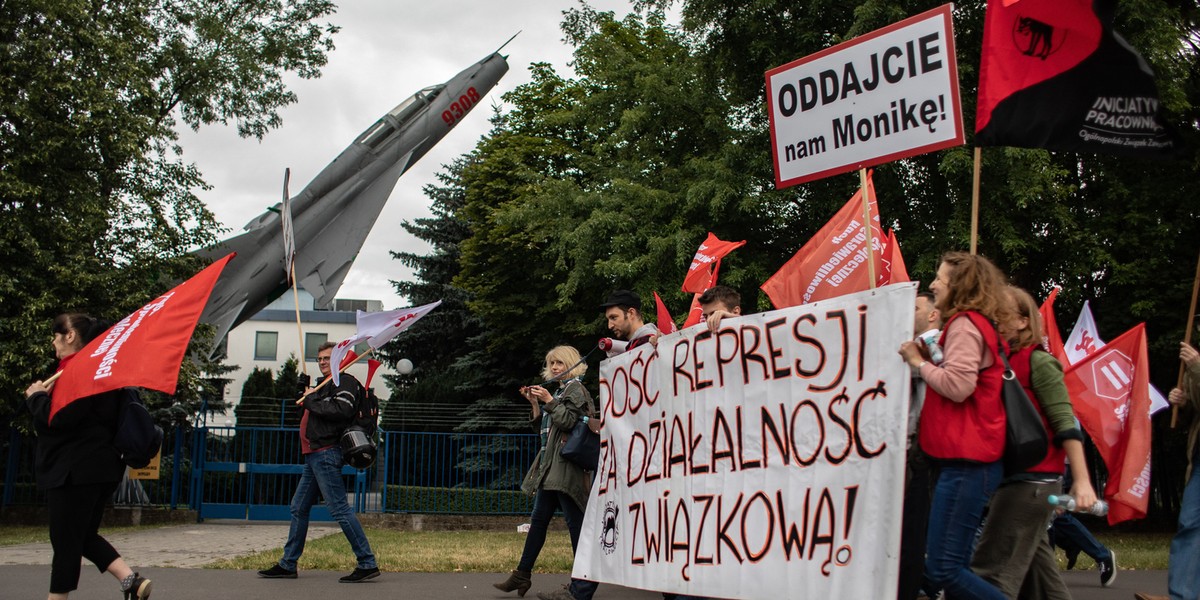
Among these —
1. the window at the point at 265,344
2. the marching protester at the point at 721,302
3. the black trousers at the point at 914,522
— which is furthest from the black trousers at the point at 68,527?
the window at the point at 265,344

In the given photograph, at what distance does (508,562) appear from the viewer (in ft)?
31.9

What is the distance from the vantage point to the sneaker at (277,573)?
27.2ft

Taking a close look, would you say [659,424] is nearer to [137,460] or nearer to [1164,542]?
[137,460]

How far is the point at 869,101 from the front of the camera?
5.80 metres

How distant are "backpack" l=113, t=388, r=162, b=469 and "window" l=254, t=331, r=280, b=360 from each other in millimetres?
56653

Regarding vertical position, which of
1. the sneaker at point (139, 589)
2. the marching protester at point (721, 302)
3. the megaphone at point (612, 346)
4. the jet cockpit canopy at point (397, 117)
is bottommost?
the sneaker at point (139, 589)

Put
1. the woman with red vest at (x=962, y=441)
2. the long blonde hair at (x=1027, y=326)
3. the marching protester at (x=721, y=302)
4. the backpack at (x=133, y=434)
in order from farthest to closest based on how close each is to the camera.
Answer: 1. the backpack at (x=133, y=434)
2. the marching protester at (x=721, y=302)
3. the long blonde hair at (x=1027, y=326)
4. the woman with red vest at (x=962, y=441)

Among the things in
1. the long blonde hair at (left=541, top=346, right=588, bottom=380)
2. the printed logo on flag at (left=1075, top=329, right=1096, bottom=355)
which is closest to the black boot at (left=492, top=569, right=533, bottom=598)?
the long blonde hair at (left=541, top=346, right=588, bottom=380)

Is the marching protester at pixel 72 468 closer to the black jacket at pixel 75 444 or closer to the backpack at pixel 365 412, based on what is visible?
the black jacket at pixel 75 444

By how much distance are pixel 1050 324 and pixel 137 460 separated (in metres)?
6.41

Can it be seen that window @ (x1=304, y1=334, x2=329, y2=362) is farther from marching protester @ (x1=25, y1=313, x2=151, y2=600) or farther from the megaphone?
marching protester @ (x1=25, y1=313, x2=151, y2=600)

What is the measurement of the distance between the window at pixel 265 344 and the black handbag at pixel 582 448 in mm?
56302

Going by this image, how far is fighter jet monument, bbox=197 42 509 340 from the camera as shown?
28.4m

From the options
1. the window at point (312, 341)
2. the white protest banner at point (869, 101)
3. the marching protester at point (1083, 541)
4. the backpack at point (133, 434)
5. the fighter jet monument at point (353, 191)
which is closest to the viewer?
the white protest banner at point (869, 101)
